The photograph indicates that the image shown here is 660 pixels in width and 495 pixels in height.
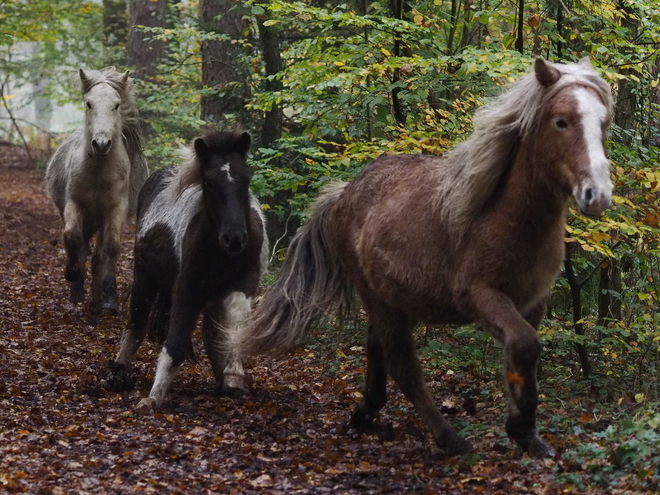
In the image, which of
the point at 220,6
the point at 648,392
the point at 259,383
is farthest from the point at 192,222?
the point at 220,6

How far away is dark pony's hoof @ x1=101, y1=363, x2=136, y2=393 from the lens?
25.2 feet

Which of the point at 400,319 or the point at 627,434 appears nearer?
the point at 627,434

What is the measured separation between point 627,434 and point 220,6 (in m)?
11.0

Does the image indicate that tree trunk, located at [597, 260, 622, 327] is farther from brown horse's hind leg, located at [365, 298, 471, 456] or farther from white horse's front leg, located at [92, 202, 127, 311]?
white horse's front leg, located at [92, 202, 127, 311]

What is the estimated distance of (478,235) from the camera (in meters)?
5.25

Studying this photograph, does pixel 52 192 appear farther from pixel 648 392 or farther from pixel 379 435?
pixel 648 392

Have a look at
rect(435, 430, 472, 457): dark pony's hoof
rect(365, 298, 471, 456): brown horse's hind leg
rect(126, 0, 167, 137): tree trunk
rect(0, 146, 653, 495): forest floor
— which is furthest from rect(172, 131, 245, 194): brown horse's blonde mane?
rect(126, 0, 167, 137): tree trunk

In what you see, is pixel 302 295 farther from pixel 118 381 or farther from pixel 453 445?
pixel 118 381

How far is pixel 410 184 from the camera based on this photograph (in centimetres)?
611

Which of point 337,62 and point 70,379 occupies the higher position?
point 337,62

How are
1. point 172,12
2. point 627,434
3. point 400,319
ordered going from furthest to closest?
point 172,12 → point 400,319 → point 627,434

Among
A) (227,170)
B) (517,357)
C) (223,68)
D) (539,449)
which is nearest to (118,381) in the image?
(227,170)

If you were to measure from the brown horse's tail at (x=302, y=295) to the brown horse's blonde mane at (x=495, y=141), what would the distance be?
4.83 feet

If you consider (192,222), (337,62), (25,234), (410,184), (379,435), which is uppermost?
(337,62)
